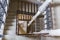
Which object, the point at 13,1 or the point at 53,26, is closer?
the point at 53,26

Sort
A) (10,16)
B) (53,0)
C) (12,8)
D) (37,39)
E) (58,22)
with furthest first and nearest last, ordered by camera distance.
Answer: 1. (12,8)
2. (10,16)
3. (37,39)
4. (53,0)
5. (58,22)

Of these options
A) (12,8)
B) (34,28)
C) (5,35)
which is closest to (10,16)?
(12,8)

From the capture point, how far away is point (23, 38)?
3.34m

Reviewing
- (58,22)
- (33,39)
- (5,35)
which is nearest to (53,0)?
(58,22)

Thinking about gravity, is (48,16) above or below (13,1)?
below

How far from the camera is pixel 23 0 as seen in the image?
5.15 metres

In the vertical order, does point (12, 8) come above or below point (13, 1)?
below

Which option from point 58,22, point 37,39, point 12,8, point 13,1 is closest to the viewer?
point 58,22

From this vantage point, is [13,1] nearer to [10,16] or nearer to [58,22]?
[10,16]

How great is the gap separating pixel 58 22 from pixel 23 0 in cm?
311

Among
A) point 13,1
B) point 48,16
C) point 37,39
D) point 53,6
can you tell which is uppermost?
point 13,1

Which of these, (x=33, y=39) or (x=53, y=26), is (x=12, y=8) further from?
(x=53, y=26)

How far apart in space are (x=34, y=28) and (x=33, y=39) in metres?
1.85

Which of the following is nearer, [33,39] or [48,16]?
[48,16]
